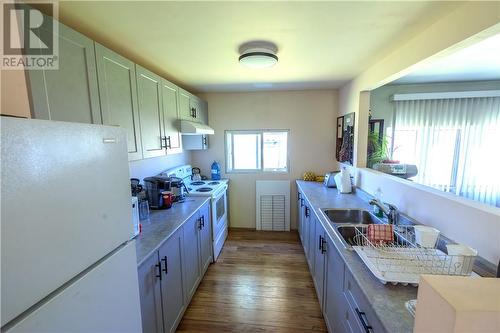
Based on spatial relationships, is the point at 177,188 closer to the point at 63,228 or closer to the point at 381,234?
the point at 63,228

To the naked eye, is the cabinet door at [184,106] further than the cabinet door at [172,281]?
Yes

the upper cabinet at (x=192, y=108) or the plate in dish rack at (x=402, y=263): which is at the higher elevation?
the upper cabinet at (x=192, y=108)

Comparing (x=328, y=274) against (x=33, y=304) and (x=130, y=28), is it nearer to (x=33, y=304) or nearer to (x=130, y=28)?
(x=33, y=304)

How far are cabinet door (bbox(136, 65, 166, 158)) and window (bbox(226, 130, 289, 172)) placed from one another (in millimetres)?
1673

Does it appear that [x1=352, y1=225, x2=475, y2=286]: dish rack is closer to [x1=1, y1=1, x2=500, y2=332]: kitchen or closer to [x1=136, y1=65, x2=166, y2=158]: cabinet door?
[x1=1, y1=1, x2=500, y2=332]: kitchen

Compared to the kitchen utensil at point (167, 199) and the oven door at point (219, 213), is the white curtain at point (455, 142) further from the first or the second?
the kitchen utensil at point (167, 199)

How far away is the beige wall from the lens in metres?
3.57

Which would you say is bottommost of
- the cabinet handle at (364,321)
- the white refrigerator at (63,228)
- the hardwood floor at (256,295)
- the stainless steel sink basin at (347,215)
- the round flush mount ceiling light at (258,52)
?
the hardwood floor at (256,295)

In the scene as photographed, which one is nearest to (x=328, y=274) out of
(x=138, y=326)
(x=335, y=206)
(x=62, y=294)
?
(x=335, y=206)

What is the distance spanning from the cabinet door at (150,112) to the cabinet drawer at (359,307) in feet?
5.92

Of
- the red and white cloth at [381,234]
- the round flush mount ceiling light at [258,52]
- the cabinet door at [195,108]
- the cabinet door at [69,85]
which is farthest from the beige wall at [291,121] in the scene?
the cabinet door at [69,85]

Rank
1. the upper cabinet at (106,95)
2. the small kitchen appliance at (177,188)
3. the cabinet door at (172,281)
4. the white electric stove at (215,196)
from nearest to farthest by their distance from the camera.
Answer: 1. the upper cabinet at (106,95)
2. the cabinet door at (172,281)
3. the small kitchen appliance at (177,188)
4. the white electric stove at (215,196)

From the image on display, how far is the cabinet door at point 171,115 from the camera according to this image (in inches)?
90.4

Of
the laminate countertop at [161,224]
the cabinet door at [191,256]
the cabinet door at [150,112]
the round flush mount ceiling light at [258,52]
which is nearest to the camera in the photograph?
the laminate countertop at [161,224]
